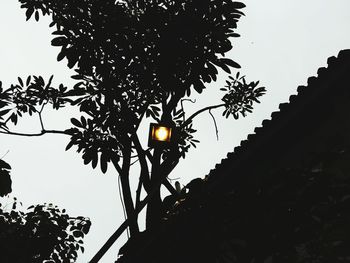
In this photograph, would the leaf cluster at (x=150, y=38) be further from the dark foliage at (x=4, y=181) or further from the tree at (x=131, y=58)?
the dark foliage at (x=4, y=181)

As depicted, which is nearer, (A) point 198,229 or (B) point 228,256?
(B) point 228,256

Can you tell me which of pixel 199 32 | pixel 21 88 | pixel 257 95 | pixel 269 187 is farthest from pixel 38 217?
pixel 269 187

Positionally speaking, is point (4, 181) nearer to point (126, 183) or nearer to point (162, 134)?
point (162, 134)

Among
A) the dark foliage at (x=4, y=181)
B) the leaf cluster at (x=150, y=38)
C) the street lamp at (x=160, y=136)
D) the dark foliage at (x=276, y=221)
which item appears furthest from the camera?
the leaf cluster at (x=150, y=38)

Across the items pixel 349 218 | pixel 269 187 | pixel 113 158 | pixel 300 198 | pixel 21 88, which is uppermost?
pixel 21 88

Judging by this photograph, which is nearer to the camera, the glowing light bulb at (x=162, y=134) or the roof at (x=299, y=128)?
the roof at (x=299, y=128)

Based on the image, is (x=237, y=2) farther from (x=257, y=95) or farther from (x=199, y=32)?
(x=257, y=95)

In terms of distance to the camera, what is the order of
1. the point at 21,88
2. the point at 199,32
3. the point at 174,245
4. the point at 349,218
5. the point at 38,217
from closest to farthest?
the point at 349,218, the point at 174,245, the point at 199,32, the point at 38,217, the point at 21,88

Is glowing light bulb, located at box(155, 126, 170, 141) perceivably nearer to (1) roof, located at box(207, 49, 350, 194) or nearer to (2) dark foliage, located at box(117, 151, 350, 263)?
(1) roof, located at box(207, 49, 350, 194)

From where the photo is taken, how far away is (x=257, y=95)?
377 inches

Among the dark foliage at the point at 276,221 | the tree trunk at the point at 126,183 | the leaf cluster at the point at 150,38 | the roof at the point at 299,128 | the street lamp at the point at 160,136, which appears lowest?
the dark foliage at the point at 276,221

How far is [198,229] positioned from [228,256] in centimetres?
20

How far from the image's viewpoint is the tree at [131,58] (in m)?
6.39

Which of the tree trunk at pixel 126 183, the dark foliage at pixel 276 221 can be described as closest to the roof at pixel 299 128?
the dark foliage at pixel 276 221
